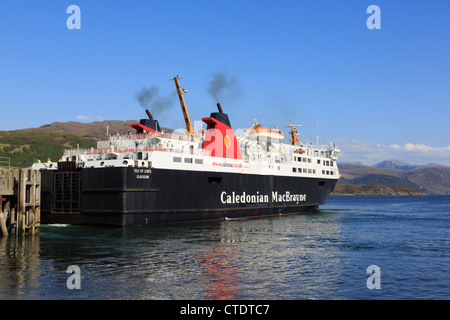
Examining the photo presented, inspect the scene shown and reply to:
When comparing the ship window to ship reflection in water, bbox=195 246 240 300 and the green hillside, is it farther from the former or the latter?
the green hillside

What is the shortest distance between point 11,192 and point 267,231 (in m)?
18.3

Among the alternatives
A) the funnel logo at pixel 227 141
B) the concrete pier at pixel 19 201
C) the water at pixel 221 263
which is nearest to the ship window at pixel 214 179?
the funnel logo at pixel 227 141

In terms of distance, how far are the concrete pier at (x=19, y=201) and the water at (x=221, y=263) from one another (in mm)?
1112

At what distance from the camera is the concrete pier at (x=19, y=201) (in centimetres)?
2820

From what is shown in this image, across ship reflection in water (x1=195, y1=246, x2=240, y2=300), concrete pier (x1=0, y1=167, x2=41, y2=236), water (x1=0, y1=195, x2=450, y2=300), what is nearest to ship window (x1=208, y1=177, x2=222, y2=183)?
water (x1=0, y1=195, x2=450, y2=300)

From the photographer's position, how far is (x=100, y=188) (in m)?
33.2

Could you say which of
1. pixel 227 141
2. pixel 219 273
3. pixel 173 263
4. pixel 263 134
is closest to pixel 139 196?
pixel 227 141

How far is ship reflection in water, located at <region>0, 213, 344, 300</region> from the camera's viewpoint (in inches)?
600

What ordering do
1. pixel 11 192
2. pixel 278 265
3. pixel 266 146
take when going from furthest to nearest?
1. pixel 266 146
2. pixel 11 192
3. pixel 278 265

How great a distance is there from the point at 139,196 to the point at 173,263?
45.7ft

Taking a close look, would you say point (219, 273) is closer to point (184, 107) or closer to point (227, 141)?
point (227, 141)

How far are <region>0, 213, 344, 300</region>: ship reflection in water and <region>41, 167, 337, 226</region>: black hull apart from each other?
1.60 meters

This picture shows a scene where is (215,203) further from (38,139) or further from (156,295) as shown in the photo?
(38,139)
